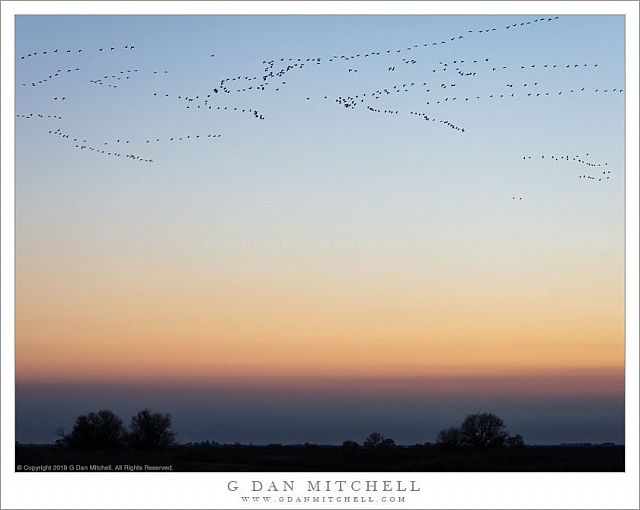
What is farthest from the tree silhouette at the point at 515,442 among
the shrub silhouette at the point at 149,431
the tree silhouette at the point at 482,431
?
the shrub silhouette at the point at 149,431

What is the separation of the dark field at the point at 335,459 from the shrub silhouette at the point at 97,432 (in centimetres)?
13

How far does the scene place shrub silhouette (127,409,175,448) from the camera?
7.82m

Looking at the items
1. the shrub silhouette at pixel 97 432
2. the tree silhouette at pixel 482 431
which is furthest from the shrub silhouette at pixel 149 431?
the tree silhouette at pixel 482 431

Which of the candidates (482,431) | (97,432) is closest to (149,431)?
(97,432)

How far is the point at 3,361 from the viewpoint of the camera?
6.86 m

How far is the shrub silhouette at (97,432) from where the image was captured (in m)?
7.71

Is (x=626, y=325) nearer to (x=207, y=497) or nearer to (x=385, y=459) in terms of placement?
(x=385, y=459)

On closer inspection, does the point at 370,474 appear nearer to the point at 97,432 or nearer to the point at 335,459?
the point at 335,459

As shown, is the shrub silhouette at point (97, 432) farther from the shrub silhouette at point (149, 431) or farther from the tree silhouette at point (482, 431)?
the tree silhouette at point (482, 431)

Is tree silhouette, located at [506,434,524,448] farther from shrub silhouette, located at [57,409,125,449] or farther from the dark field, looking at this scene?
shrub silhouette, located at [57,409,125,449]

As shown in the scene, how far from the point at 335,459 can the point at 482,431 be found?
1216 mm

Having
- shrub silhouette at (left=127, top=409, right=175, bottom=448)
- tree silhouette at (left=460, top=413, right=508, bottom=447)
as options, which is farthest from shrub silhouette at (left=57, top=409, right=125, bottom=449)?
tree silhouette at (left=460, top=413, right=508, bottom=447)

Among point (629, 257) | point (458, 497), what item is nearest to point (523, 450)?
point (458, 497)

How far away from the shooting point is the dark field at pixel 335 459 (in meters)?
7.26
